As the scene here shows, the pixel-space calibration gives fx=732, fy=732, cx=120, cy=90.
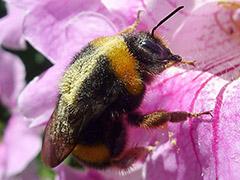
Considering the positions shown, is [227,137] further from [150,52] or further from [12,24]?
[12,24]

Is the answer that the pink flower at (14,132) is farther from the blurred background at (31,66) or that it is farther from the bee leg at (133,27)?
the bee leg at (133,27)

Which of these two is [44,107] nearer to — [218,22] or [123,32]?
[123,32]

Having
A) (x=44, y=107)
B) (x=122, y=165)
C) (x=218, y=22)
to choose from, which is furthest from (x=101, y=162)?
(x=218, y=22)

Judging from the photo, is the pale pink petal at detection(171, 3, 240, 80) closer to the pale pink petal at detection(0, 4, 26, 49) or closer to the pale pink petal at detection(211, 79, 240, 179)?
the pale pink petal at detection(211, 79, 240, 179)

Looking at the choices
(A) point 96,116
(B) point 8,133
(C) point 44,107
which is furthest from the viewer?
(B) point 8,133

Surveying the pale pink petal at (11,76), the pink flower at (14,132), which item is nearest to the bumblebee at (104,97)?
the pink flower at (14,132)

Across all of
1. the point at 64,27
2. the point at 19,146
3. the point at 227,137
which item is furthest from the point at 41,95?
the point at 19,146
